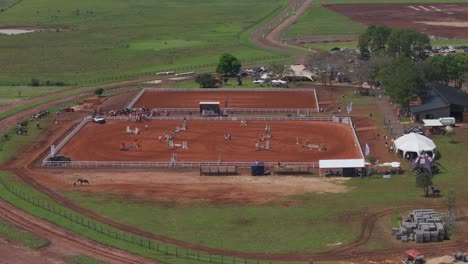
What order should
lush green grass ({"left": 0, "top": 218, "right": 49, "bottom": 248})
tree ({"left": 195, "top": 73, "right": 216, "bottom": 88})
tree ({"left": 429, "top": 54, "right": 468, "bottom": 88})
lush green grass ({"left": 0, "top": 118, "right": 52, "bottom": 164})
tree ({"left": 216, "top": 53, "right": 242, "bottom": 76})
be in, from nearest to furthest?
lush green grass ({"left": 0, "top": 218, "right": 49, "bottom": 248})
lush green grass ({"left": 0, "top": 118, "right": 52, "bottom": 164})
tree ({"left": 429, "top": 54, "right": 468, "bottom": 88})
tree ({"left": 195, "top": 73, "right": 216, "bottom": 88})
tree ({"left": 216, "top": 53, "right": 242, "bottom": 76})

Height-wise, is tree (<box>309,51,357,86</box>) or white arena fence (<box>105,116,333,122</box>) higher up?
tree (<box>309,51,357,86</box>)

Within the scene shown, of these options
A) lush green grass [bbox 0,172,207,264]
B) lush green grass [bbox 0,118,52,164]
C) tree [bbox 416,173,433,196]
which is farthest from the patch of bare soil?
lush green grass [bbox 0,118,52,164]

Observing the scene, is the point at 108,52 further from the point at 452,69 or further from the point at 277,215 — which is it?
the point at 277,215

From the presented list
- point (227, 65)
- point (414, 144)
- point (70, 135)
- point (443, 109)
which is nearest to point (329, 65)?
point (227, 65)

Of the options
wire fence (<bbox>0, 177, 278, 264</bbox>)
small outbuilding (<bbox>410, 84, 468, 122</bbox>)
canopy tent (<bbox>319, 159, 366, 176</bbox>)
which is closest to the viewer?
wire fence (<bbox>0, 177, 278, 264</bbox>)

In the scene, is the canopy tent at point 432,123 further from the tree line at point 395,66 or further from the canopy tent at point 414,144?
the canopy tent at point 414,144

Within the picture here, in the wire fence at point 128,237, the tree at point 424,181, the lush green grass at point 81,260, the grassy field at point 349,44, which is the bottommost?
the lush green grass at point 81,260

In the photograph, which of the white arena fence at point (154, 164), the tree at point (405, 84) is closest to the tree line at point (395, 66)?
the tree at point (405, 84)

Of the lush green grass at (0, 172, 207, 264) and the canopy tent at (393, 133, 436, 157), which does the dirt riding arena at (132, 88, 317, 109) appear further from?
the lush green grass at (0, 172, 207, 264)
